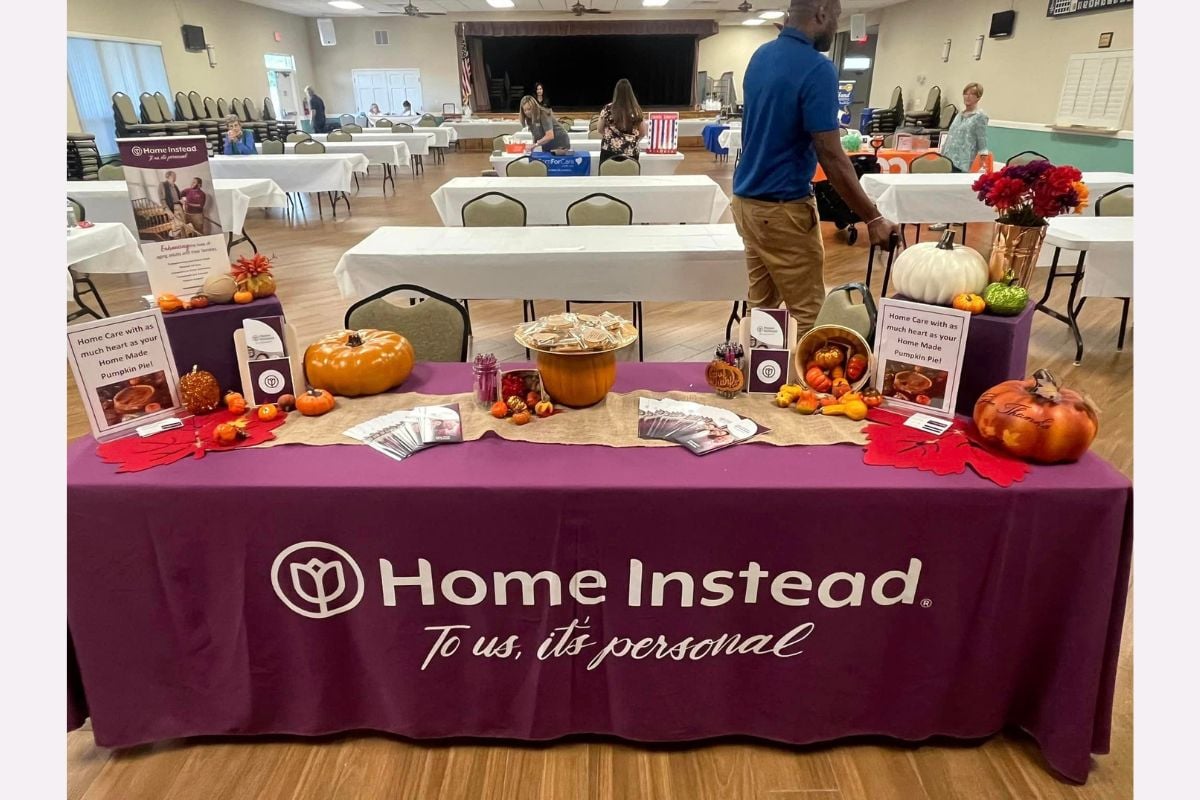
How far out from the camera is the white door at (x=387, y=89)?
55.9 ft

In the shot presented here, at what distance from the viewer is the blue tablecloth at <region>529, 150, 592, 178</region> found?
18.3 feet

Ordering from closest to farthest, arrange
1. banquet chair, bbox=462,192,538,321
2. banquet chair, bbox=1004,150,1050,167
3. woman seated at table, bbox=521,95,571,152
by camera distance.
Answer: banquet chair, bbox=1004,150,1050,167, banquet chair, bbox=462,192,538,321, woman seated at table, bbox=521,95,571,152

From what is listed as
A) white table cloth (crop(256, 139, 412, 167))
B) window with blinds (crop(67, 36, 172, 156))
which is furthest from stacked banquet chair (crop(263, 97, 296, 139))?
white table cloth (crop(256, 139, 412, 167))

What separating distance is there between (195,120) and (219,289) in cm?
1264

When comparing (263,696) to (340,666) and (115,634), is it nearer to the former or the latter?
(340,666)

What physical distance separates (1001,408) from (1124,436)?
1.96 m

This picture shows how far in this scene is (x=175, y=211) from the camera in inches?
58.5

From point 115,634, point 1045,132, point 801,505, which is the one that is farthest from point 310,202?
point 1045,132

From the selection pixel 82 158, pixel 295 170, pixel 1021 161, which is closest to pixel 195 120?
pixel 82 158

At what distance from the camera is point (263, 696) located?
1.46 meters

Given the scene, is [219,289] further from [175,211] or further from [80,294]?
[80,294]

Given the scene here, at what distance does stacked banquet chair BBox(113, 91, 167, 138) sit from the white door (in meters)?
7.82

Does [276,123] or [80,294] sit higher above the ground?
[276,123]

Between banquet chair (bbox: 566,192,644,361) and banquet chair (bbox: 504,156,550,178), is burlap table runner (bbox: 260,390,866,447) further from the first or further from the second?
banquet chair (bbox: 504,156,550,178)
